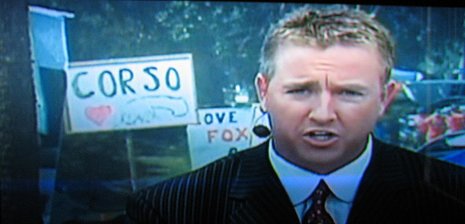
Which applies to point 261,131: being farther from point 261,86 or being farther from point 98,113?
point 98,113

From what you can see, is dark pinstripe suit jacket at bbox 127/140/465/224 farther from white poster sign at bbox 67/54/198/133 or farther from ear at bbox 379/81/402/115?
white poster sign at bbox 67/54/198/133

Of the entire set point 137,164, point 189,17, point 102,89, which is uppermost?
point 189,17

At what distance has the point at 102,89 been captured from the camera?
2.50 metres

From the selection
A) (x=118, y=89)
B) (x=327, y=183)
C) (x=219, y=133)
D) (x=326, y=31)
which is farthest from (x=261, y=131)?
(x=118, y=89)

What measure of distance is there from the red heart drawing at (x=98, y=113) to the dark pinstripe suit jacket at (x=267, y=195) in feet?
0.93

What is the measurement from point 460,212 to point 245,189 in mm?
749

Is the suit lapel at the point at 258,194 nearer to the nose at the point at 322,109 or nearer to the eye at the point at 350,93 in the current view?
the nose at the point at 322,109

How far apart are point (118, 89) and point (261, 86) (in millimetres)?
479

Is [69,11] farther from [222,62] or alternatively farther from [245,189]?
[245,189]

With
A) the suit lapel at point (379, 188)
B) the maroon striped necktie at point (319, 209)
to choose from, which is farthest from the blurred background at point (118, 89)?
the maroon striped necktie at point (319, 209)

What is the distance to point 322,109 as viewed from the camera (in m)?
2.47

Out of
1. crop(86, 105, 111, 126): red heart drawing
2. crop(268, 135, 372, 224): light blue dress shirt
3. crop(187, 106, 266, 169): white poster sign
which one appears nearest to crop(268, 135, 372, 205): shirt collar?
crop(268, 135, 372, 224): light blue dress shirt

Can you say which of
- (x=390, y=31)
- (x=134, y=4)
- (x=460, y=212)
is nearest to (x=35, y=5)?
(x=134, y=4)

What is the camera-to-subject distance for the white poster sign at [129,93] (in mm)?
2500
